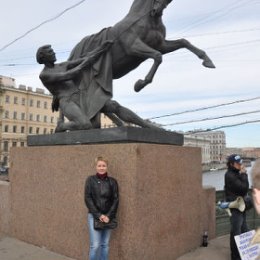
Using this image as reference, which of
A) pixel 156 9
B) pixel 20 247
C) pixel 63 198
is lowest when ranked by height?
pixel 20 247

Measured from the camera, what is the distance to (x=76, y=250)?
5422 mm

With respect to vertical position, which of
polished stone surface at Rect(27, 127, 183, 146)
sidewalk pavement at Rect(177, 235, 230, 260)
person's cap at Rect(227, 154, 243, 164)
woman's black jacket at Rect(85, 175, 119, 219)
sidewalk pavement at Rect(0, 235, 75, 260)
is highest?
polished stone surface at Rect(27, 127, 183, 146)

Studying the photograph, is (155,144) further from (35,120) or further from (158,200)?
(35,120)

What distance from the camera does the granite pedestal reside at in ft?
15.8

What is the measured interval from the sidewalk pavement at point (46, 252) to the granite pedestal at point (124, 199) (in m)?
0.10

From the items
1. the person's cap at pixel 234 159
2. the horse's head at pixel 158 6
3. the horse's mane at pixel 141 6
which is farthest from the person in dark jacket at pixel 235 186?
the horse's mane at pixel 141 6

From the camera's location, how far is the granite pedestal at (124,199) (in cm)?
482

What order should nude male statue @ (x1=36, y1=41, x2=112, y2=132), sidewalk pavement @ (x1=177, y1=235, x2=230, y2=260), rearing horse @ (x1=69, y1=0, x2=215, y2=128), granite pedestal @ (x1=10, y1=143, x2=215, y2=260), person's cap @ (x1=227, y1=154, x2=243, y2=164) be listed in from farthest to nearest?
nude male statue @ (x1=36, y1=41, x2=112, y2=132), rearing horse @ (x1=69, y1=0, x2=215, y2=128), person's cap @ (x1=227, y1=154, x2=243, y2=164), sidewalk pavement @ (x1=177, y1=235, x2=230, y2=260), granite pedestal @ (x1=10, y1=143, x2=215, y2=260)

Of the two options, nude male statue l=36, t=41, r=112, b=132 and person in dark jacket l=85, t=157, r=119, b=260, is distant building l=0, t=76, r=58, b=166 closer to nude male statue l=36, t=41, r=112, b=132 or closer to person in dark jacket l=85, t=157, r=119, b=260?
nude male statue l=36, t=41, r=112, b=132

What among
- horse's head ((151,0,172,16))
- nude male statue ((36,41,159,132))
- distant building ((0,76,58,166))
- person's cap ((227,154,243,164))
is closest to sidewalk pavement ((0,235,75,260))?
nude male statue ((36,41,159,132))

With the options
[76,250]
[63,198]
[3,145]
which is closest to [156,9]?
[63,198]

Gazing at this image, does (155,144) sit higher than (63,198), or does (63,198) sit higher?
(155,144)

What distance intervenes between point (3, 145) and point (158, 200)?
74698 mm

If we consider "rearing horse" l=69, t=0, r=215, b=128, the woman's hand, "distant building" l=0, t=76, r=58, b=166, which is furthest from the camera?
"distant building" l=0, t=76, r=58, b=166
